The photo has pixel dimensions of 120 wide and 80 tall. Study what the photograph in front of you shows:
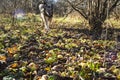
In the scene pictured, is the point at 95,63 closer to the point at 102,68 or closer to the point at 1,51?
the point at 102,68

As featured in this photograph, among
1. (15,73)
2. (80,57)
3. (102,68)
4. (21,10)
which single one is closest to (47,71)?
(15,73)

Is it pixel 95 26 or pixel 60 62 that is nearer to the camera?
pixel 60 62

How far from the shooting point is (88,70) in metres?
6.35

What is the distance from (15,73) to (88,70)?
1.33 meters

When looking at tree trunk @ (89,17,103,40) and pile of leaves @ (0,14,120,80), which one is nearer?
pile of leaves @ (0,14,120,80)

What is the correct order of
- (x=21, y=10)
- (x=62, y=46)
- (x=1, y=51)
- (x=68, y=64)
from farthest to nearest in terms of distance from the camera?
(x=21, y=10) < (x=62, y=46) < (x=1, y=51) < (x=68, y=64)

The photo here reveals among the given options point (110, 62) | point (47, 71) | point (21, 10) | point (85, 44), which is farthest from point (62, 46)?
point (21, 10)

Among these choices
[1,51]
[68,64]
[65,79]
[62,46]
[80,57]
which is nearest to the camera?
[65,79]

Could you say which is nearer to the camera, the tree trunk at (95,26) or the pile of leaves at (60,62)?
the pile of leaves at (60,62)

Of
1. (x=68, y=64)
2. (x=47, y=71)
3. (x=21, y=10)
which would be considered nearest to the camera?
(x=47, y=71)

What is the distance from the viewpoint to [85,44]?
10.4 metres

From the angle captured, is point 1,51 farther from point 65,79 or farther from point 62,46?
point 65,79

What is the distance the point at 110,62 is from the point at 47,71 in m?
1.59

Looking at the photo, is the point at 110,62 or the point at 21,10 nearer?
the point at 110,62
